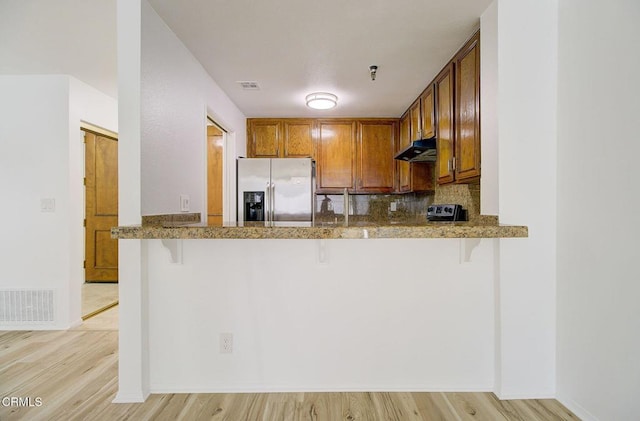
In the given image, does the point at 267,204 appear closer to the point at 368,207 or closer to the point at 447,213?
the point at 368,207

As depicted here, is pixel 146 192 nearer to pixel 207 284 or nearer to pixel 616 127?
pixel 207 284

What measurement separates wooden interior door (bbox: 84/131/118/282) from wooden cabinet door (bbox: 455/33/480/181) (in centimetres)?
486

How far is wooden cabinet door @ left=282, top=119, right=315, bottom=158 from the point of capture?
4168 millimetres

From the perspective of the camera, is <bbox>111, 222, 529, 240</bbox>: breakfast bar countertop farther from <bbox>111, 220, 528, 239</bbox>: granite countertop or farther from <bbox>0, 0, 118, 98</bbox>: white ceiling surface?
<bbox>0, 0, 118, 98</bbox>: white ceiling surface

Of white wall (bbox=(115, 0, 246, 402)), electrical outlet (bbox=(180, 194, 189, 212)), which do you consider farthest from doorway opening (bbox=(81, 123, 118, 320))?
white wall (bbox=(115, 0, 246, 402))

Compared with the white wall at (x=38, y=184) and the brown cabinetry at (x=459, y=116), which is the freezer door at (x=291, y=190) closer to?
the brown cabinetry at (x=459, y=116)

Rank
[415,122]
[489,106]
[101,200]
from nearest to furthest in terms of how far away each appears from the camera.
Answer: [489,106] → [415,122] → [101,200]

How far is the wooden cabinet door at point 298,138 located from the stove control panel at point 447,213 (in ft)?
6.16

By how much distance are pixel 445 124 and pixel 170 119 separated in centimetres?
201

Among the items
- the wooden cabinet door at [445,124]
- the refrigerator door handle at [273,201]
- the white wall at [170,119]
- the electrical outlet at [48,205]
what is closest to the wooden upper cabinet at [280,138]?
the refrigerator door handle at [273,201]

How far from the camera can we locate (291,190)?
12.5 ft

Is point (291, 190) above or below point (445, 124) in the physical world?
below

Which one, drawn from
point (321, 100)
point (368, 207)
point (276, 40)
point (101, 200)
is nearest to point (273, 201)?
point (321, 100)

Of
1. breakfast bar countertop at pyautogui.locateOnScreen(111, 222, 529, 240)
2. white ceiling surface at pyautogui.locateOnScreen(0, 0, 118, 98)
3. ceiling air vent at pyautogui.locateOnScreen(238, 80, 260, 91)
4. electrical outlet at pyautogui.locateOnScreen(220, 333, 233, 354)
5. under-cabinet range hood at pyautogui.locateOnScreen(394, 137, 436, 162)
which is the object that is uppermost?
white ceiling surface at pyautogui.locateOnScreen(0, 0, 118, 98)
